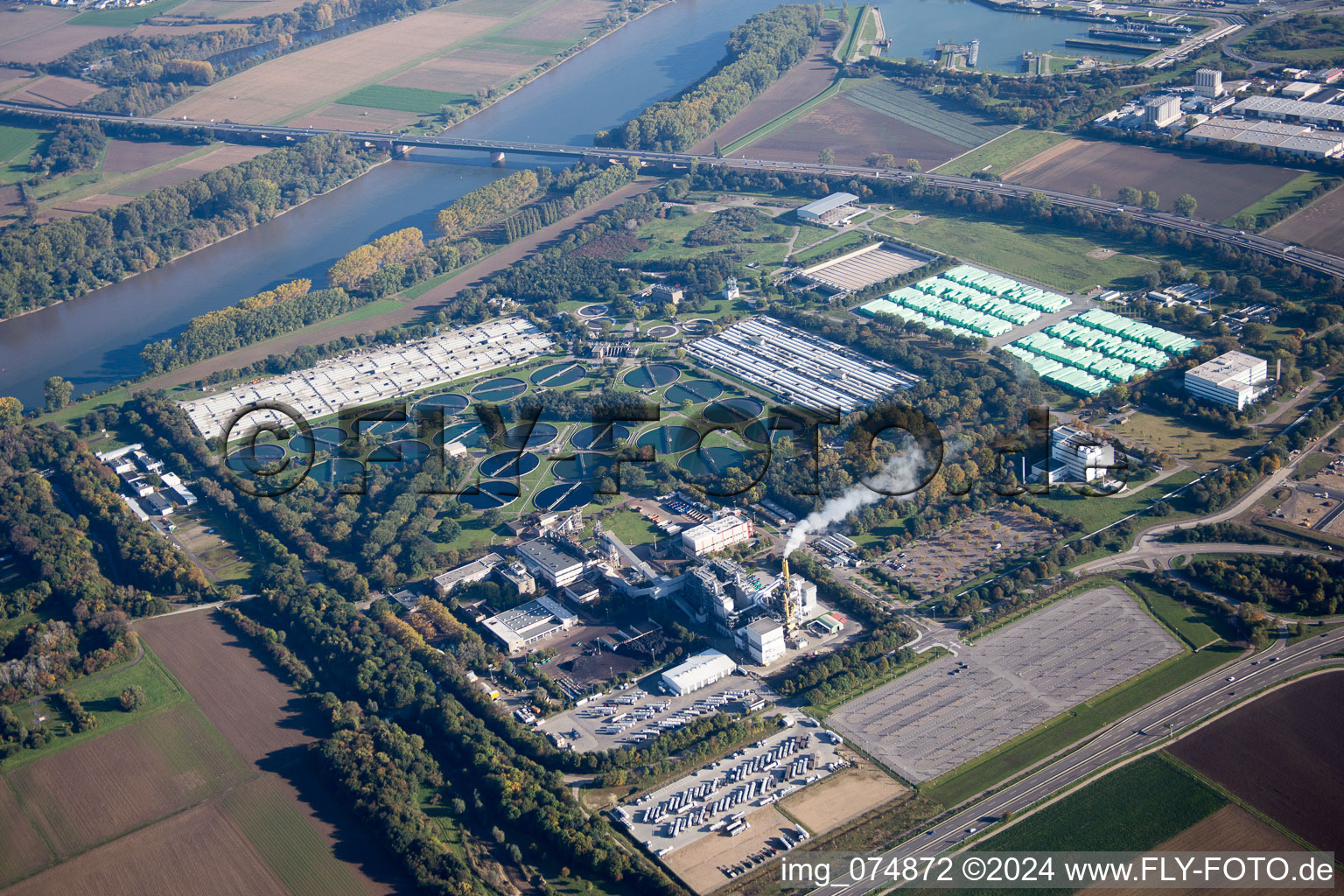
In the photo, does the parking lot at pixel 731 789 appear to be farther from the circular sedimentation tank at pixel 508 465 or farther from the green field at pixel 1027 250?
the green field at pixel 1027 250

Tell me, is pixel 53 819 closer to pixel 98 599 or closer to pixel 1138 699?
pixel 98 599

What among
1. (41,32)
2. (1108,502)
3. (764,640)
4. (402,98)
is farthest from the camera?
(41,32)

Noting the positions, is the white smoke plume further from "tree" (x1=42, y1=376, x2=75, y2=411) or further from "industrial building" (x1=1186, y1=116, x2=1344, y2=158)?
"industrial building" (x1=1186, y1=116, x2=1344, y2=158)

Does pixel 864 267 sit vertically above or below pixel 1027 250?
below

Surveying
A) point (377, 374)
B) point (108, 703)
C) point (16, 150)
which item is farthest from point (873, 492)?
point (16, 150)

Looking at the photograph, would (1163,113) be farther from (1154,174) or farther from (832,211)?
(832,211)

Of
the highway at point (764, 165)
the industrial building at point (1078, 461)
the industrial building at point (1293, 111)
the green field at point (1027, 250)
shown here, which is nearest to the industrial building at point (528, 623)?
the industrial building at point (1078, 461)

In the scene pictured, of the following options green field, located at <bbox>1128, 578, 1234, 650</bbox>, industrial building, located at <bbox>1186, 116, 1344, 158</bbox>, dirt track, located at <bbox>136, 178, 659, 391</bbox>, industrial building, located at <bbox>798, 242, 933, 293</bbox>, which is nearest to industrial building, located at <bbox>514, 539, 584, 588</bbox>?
green field, located at <bbox>1128, 578, 1234, 650</bbox>
